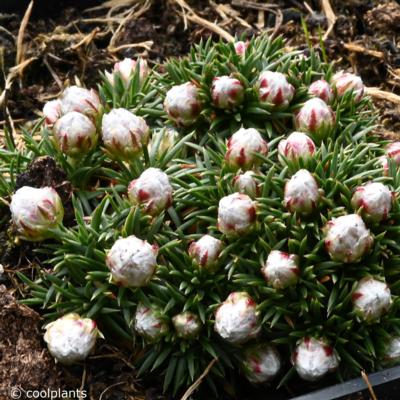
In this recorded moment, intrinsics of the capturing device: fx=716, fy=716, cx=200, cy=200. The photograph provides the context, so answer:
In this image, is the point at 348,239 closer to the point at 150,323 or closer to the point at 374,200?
the point at 374,200

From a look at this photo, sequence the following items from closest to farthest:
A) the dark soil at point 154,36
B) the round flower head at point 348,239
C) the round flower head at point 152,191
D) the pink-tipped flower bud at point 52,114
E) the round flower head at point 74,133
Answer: the round flower head at point 348,239 < the round flower head at point 152,191 < the round flower head at point 74,133 < the pink-tipped flower bud at point 52,114 < the dark soil at point 154,36

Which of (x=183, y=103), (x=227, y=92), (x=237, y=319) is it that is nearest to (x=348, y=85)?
(x=227, y=92)

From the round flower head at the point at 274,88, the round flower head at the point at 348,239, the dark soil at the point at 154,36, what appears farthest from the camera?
the dark soil at the point at 154,36

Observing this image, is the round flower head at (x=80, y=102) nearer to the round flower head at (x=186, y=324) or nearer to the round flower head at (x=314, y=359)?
the round flower head at (x=186, y=324)

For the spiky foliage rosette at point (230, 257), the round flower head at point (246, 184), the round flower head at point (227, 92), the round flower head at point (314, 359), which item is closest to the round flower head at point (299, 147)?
the spiky foliage rosette at point (230, 257)

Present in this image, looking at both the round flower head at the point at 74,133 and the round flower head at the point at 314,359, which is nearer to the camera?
the round flower head at the point at 314,359

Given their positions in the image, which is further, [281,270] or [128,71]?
[128,71]

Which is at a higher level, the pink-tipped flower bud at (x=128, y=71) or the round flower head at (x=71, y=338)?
the pink-tipped flower bud at (x=128, y=71)
